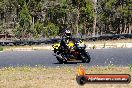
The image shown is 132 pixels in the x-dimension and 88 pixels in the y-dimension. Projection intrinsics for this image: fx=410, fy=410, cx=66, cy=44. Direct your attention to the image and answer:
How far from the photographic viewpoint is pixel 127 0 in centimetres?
7900

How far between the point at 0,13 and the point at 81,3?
2145 centimetres

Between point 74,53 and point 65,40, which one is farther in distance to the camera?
point 74,53

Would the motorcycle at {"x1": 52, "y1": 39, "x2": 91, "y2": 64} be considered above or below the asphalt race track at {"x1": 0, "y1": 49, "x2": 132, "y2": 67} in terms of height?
above

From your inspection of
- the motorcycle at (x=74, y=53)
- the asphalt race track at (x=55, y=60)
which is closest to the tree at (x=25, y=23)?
the asphalt race track at (x=55, y=60)

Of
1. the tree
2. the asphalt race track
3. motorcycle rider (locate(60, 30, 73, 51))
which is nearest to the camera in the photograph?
motorcycle rider (locate(60, 30, 73, 51))

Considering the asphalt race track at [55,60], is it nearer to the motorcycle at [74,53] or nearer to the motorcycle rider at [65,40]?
the motorcycle at [74,53]

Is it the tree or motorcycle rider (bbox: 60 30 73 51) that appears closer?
motorcycle rider (bbox: 60 30 73 51)

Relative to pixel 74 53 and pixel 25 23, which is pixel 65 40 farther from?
pixel 25 23

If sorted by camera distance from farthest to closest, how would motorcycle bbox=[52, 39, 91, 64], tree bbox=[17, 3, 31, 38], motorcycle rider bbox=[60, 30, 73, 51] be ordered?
1. tree bbox=[17, 3, 31, 38]
2. motorcycle bbox=[52, 39, 91, 64]
3. motorcycle rider bbox=[60, 30, 73, 51]

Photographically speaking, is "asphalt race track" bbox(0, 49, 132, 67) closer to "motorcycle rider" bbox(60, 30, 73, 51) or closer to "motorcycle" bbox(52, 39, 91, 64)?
"motorcycle" bbox(52, 39, 91, 64)

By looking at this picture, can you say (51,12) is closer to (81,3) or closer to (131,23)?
(81,3)

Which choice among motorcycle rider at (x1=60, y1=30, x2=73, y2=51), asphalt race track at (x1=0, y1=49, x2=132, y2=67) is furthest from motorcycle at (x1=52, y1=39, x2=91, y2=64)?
asphalt race track at (x1=0, y1=49, x2=132, y2=67)

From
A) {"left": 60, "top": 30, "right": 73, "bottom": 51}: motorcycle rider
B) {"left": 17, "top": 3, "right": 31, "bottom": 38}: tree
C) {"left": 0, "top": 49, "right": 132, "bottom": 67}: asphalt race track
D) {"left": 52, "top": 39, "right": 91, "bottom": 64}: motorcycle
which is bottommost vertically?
{"left": 17, "top": 3, "right": 31, "bottom": 38}: tree

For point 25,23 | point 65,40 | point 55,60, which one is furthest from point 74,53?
point 25,23
